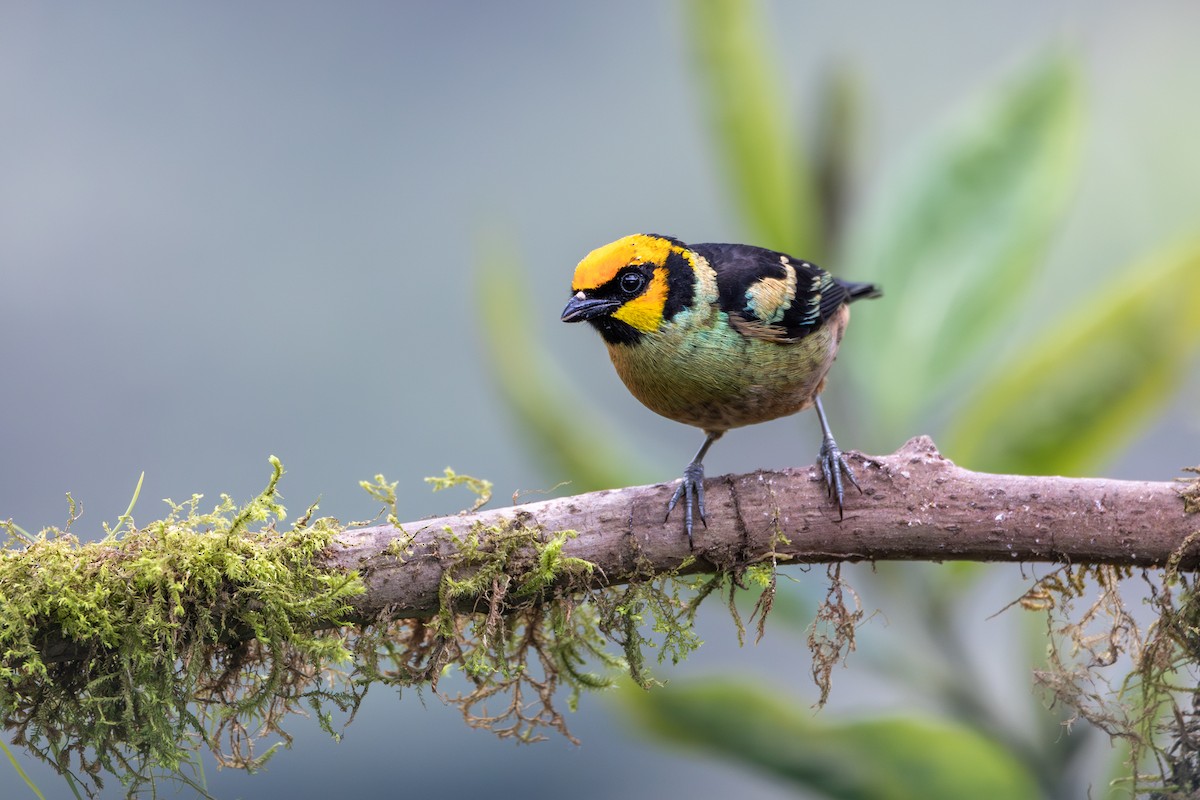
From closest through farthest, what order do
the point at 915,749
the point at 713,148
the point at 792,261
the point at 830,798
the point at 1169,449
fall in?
the point at 792,261 < the point at 915,749 < the point at 830,798 < the point at 713,148 < the point at 1169,449

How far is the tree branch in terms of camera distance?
2.09m

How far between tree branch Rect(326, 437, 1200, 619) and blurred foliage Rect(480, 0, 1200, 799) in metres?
1.27

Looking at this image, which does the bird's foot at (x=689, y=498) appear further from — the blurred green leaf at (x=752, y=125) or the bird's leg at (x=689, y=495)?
the blurred green leaf at (x=752, y=125)

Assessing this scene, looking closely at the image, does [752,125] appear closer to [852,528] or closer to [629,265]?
[629,265]

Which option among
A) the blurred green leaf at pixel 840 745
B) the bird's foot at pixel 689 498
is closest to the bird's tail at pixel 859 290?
the bird's foot at pixel 689 498

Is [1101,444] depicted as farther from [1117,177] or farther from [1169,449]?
[1117,177]

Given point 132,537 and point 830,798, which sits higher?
point 830,798

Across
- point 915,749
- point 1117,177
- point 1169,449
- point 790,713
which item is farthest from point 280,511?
point 1117,177

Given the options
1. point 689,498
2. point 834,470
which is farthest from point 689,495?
point 834,470

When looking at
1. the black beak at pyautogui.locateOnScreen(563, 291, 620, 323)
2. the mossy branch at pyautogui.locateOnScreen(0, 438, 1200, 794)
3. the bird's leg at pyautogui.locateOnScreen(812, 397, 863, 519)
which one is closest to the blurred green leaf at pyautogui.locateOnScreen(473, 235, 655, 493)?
the black beak at pyautogui.locateOnScreen(563, 291, 620, 323)

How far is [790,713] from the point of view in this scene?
136 inches

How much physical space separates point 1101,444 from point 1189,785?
159 centimetres

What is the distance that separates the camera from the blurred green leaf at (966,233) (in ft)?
11.9

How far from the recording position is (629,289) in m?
2.68
